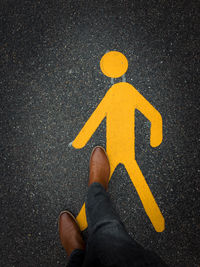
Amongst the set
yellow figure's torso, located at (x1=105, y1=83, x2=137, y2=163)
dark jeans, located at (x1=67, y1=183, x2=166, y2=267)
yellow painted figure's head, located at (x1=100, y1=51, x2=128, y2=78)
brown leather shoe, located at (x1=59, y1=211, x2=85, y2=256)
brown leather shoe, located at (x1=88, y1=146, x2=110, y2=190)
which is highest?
yellow painted figure's head, located at (x1=100, y1=51, x2=128, y2=78)

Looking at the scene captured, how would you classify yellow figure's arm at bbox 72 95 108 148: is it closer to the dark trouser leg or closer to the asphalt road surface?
the asphalt road surface

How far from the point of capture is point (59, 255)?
1.88 meters

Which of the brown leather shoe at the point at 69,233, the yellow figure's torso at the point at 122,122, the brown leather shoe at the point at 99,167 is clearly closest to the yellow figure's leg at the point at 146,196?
the yellow figure's torso at the point at 122,122

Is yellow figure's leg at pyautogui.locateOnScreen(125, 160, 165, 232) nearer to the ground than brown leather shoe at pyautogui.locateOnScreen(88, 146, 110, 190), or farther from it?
nearer to the ground

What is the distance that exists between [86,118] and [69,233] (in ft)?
3.42

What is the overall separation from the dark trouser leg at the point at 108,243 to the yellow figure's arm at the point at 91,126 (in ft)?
1.68

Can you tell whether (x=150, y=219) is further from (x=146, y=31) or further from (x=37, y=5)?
(x=37, y=5)

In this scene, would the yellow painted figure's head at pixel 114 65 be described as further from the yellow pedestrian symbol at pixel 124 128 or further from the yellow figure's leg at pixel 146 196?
the yellow figure's leg at pixel 146 196

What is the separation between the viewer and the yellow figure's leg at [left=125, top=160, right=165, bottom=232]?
73.7 inches

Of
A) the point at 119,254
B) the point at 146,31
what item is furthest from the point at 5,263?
the point at 146,31

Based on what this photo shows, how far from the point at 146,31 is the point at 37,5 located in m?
1.08

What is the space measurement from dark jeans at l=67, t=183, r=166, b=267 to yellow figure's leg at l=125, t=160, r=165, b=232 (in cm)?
34

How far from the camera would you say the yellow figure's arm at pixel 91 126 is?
1890 mm

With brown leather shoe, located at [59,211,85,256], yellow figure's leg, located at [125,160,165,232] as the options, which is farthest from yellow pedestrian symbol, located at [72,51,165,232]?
brown leather shoe, located at [59,211,85,256]
